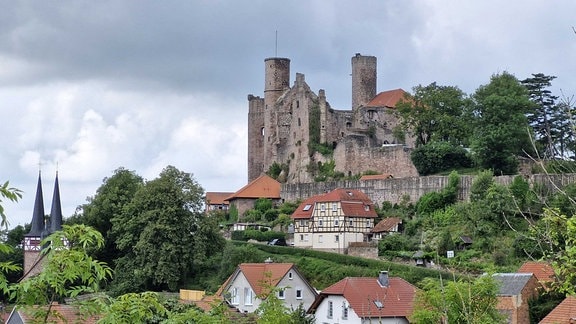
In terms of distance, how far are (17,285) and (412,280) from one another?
36023 mm

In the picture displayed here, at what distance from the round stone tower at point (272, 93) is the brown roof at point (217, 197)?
3.66 meters

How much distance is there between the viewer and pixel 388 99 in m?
71.0

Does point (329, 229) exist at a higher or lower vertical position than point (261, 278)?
higher

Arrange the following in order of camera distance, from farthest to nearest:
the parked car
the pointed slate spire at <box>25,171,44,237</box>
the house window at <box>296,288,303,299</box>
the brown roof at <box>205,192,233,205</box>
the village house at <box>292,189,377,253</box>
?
the brown roof at <box>205,192,233,205</box>, the pointed slate spire at <box>25,171,44,237</box>, the parked car, the village house at <box>292,189,377,253</box>, the house window at <box>296,288,303,299</box>

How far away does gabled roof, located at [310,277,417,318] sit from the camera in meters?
37.8

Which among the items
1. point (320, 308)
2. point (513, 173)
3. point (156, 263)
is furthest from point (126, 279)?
point (513, 173)

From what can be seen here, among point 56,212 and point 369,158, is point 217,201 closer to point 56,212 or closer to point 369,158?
point 369,158

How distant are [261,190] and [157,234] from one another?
1647cm

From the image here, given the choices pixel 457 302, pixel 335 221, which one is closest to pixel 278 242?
pixel 335 221

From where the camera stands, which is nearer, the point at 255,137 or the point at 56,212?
the point at 56,212

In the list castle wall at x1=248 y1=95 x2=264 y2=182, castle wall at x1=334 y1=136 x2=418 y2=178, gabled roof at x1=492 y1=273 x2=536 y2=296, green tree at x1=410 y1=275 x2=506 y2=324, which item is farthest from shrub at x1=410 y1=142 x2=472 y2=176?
green tree at x1=410 y1=275 x2=506 y2=324

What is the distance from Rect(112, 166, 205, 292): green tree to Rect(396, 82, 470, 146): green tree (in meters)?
15.4

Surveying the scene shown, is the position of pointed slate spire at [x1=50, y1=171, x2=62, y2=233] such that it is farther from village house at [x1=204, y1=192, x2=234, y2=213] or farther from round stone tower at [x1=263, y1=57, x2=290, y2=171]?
round stone tower at [x1=263, y1=57, x2=290, y2=171]

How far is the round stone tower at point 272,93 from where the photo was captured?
73875 mm
